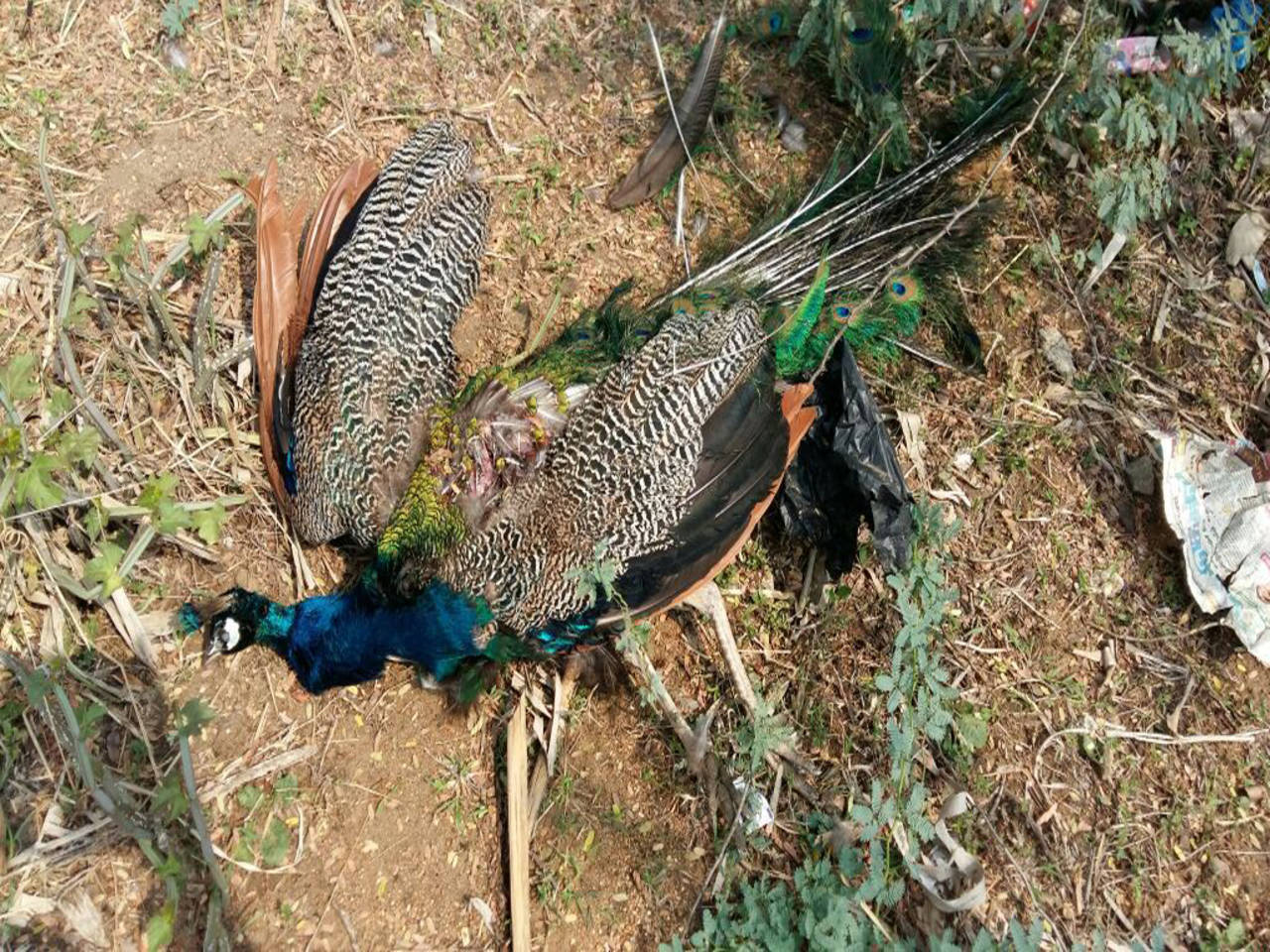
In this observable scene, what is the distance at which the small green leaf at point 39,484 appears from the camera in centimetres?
246

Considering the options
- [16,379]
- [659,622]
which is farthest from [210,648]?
[659,622]

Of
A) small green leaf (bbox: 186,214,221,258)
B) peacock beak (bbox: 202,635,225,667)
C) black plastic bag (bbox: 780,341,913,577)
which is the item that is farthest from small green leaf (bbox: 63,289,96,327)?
black plastic bag (bbox: 780,341,913,577)

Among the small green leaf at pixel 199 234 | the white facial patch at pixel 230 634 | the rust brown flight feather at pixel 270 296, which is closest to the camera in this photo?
the white facial patch at pixel 230 634

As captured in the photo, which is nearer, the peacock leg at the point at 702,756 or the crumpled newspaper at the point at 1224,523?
the peacock leg at the point at 702,756

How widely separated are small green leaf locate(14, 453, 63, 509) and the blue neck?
2.24 feet

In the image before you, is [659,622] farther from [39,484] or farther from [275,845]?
[39,484]

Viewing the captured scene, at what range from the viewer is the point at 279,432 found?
3.18 metres

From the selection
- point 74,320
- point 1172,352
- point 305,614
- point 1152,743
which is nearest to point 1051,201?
point 1172,352

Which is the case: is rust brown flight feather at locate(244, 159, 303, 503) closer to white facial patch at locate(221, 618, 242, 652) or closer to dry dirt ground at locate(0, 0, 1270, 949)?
dry dirt ground at locate(0, 0, 1270, 949)

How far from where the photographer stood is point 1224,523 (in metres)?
3.66

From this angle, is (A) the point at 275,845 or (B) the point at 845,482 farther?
(B) the point at 845,482

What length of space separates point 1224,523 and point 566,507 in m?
2.50

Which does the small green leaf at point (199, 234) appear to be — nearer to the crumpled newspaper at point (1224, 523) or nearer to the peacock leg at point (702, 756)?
the peacock leg at point (702, 756)

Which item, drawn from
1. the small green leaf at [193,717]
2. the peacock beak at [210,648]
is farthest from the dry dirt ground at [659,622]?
the small green leaf at [193,717]
